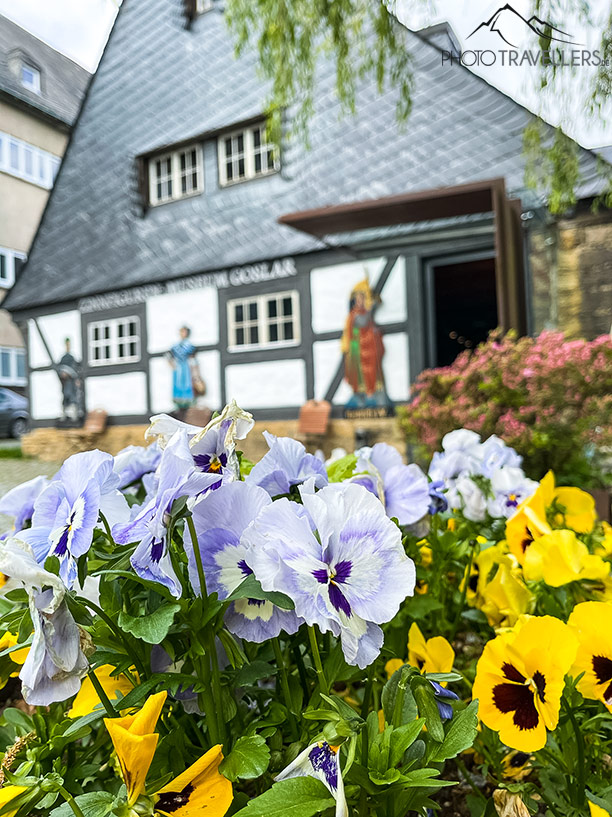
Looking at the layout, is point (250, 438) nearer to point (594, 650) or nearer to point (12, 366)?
point (12, 366)

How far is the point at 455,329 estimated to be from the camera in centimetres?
634

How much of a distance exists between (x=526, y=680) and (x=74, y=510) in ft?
0.79

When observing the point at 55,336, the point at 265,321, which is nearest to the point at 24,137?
the point at 55,336

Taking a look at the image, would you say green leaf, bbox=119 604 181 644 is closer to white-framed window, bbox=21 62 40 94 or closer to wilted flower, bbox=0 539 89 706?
wilted flower, bbox=0 539 89 706

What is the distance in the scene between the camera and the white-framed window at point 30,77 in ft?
13.7

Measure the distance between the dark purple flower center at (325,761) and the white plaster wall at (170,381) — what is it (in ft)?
14.4

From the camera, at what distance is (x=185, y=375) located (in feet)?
15.9

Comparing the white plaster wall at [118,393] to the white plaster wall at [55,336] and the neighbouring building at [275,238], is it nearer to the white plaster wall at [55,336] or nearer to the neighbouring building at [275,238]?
the neighbouring building at [275,238]

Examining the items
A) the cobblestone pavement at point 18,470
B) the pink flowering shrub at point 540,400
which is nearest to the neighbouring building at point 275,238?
the cobblestone pavement at point 18,470

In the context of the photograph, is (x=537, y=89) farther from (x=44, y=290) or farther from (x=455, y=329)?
(x=44, y=290)

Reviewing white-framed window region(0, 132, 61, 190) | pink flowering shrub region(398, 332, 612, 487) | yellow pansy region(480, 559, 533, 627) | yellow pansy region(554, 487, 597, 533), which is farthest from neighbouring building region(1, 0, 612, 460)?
yellow pansy region(480, 559, 533, 627)

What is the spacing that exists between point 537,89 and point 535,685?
2.38 m

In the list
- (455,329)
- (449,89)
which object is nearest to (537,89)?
(449,89)

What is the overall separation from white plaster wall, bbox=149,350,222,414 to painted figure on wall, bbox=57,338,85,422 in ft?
2.53
